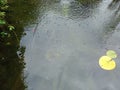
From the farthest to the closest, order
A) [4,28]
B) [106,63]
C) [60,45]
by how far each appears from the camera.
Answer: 1. [4,28]
2. [60,45]
3. [106,63]

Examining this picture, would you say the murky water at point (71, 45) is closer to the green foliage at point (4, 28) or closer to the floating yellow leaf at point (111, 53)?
the floating yellow leaf at point (111, 53)

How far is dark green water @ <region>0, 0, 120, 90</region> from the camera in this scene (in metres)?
4.01

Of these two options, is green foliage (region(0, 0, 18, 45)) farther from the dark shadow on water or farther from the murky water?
the murky water

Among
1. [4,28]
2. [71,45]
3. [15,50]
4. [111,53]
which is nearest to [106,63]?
[111,53]

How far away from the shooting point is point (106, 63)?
4.38m

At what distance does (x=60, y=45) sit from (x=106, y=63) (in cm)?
104

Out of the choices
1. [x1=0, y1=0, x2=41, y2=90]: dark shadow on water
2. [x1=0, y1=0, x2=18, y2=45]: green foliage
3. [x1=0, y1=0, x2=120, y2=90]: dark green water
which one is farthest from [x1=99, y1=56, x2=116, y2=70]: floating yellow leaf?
[x1=0, y1=0, x2=18, y2=45]: green foliage

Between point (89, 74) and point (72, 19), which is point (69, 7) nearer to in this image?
point (72, 19)

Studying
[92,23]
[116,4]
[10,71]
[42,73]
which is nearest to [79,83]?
[42,73]

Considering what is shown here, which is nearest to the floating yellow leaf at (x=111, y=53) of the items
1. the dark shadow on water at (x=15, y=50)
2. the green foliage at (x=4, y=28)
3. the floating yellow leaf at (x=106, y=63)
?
the floating yellow leaf at (x=106, y=63)

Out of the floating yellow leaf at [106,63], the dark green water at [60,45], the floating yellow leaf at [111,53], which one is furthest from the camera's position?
the floating yellow leaf at [111,53]

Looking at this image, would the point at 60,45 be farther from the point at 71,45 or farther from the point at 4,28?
the point at 4,28

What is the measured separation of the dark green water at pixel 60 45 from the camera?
158 inches

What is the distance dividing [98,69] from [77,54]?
0.55m
